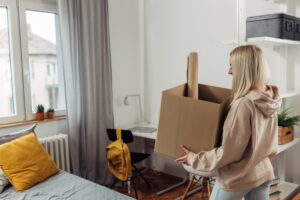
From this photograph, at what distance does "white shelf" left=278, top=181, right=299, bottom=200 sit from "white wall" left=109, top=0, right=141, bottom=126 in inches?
75.6

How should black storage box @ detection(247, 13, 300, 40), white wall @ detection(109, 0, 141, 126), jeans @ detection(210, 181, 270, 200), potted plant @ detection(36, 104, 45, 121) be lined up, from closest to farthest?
1. jeans @ detection(210, 181, 270, 200)
2. black storage box @ detection(247, 13, 300, 40)
3. potted plant @ detection(36, 104, 45, 121)
4. white wall @ detection(109, 0, 141, 126)

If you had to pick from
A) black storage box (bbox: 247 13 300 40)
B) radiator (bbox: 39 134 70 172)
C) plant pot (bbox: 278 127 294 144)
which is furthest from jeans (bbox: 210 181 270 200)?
radiator (bbox: 39 134 70 172)

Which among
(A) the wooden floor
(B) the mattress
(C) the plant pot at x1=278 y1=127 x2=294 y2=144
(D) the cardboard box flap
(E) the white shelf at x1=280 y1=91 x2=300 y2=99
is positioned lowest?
(A) the wooden floor

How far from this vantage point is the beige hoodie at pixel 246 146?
1.46 meters

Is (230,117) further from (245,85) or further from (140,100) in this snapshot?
(140,100)

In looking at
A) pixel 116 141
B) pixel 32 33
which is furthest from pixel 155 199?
pixel 32 33

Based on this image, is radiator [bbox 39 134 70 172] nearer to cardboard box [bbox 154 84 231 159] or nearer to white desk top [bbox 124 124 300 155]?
white desk top [bbox 124 124 300 155]

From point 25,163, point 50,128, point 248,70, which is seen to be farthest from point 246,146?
point 50,128

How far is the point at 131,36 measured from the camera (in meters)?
3.79

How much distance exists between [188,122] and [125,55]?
7.55 feet

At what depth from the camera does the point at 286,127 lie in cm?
249

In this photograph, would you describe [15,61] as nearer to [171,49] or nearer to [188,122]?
[171,49]

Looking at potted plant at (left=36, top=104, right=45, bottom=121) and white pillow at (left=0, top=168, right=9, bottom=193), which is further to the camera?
potted plant at (left=36, top=104, right=45, bottom=121)

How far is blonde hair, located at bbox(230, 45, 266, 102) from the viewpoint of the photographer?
1.49m
